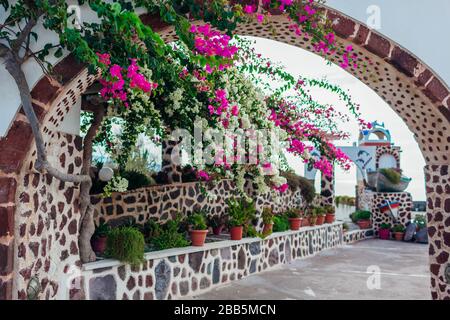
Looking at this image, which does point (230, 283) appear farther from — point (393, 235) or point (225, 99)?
point (393, 235)

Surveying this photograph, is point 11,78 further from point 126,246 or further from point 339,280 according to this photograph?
point 339,280

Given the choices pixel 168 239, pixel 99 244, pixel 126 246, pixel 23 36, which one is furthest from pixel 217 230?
pixel 23 36

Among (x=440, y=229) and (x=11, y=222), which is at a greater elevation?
(x=11, y=222)

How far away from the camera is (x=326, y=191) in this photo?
14.1 metres

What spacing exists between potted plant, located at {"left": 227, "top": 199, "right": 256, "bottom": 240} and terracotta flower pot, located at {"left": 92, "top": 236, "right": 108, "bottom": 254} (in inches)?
112

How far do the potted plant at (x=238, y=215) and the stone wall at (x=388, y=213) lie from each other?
9.18m

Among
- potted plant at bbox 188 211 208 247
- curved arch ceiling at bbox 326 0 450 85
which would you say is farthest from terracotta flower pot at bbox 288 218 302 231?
curved arch ceiling at bbox 326 0 450 85

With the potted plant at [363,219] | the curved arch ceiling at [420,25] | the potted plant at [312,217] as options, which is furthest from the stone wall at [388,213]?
the curved arch ceiling at [420,25]

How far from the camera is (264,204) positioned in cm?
1001

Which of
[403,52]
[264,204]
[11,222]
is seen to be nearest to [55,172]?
[11,222]

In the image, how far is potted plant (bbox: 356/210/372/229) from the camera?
54.0 feet

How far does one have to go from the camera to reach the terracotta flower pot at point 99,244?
20.8 feet

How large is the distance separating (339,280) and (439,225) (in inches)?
122
